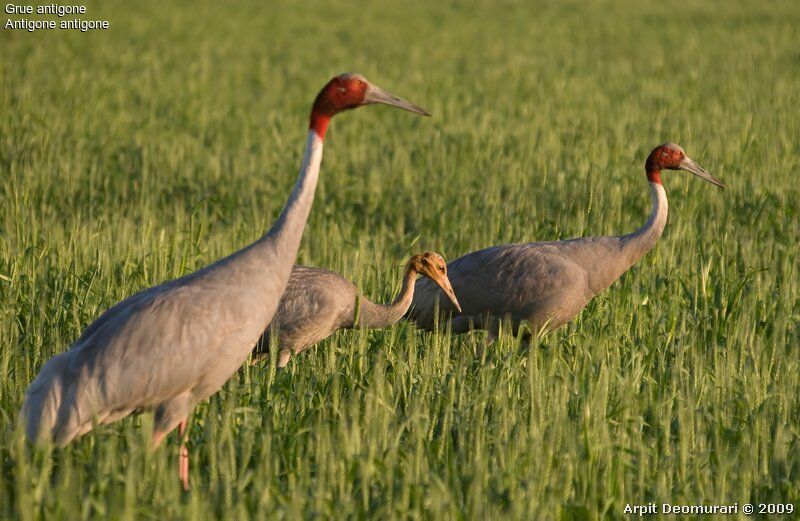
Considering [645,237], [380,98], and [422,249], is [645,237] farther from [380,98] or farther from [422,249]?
[422,249]

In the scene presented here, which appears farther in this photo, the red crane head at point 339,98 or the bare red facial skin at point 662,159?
the bare red facial skin at point 662,159

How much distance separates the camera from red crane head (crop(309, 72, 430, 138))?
5.32 metres

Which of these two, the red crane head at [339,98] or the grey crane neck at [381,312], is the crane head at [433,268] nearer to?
the grey crane neck at [381,312]

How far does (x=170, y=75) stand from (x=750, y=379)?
1543 centimetres

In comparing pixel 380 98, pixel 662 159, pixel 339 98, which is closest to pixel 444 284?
pixel 380 98

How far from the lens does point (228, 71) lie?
20.5 metres

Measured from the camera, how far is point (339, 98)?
5.39 metres

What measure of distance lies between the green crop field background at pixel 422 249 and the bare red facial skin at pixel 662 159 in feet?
2.46

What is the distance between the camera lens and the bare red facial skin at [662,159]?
778 cm

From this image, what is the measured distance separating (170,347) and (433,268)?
2368 millimetres

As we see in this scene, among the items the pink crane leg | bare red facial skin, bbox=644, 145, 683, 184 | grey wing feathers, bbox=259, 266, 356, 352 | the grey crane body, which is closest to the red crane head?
the grey crane body

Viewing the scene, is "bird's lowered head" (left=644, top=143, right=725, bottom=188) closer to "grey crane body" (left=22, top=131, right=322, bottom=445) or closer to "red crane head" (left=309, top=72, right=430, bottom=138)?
"red crane head" (left=309, top=72, right=430, bottom=138)

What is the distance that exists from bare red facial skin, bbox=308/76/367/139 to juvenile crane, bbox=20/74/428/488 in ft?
1.10

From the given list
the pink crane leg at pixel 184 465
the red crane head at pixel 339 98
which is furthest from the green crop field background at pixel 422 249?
the red crane head at pixel 339 98
